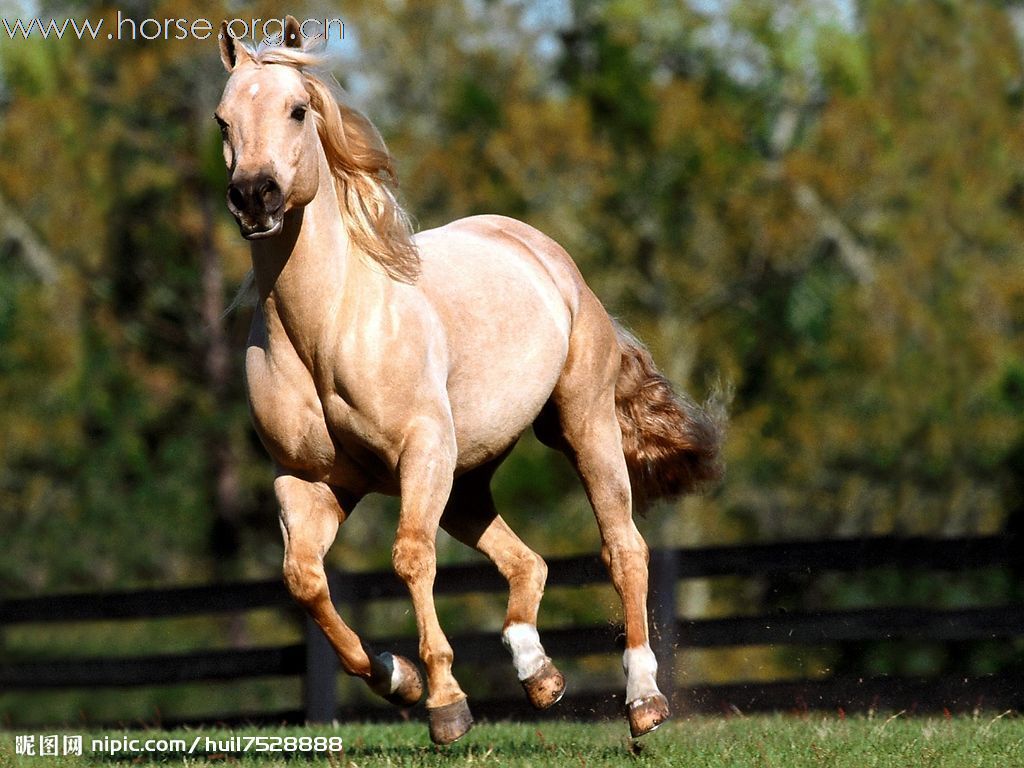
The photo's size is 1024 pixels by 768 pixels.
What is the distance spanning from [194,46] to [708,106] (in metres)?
8.19

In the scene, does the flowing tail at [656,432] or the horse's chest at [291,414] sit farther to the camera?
the flowing tail at [656,432]

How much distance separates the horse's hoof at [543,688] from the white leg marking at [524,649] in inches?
0.9

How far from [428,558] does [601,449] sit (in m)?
1.40

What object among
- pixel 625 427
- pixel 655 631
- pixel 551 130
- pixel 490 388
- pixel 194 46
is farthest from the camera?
pixel 551 130

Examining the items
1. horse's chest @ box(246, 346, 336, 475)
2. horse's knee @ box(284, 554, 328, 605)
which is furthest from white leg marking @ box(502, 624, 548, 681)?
horse's chest @ box(246, 346, 336, 475)

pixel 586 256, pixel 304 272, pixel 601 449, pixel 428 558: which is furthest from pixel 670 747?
pixel 586 256

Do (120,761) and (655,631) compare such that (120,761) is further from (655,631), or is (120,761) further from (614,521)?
(655,631)

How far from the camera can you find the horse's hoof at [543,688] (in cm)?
518

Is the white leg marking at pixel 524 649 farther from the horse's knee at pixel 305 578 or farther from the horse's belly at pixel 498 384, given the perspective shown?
the horse's knee at pixel 305 578

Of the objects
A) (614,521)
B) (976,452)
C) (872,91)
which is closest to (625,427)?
(614,521)

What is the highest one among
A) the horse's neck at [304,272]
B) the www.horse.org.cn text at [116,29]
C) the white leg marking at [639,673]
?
the horse's neck at [304,272]

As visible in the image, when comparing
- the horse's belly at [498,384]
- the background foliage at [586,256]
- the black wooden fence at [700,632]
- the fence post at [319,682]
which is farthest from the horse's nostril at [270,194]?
the background foliage at [586,256]

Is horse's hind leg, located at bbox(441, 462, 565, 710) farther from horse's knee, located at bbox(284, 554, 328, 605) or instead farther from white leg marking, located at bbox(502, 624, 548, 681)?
horse's knee, located at bbox(284, 554, 328, 605)

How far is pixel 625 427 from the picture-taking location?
655 cm
